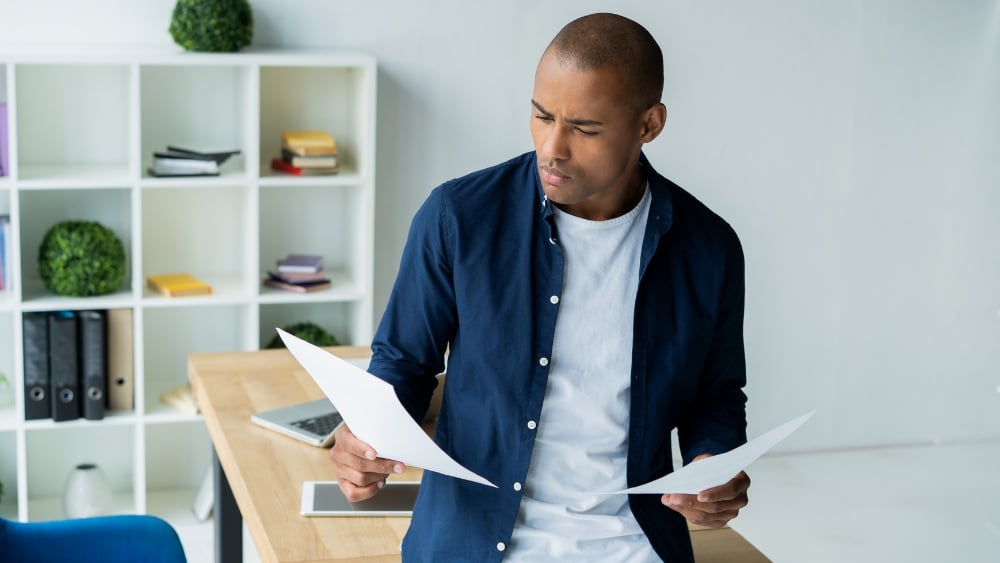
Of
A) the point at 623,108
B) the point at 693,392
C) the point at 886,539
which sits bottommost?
the point at 886,539

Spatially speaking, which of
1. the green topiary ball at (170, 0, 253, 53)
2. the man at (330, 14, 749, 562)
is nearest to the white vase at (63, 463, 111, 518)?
the green topiary ball at (170, 0, 253, 53)

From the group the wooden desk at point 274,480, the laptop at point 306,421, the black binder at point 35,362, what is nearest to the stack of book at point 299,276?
the black binder at point 35,362

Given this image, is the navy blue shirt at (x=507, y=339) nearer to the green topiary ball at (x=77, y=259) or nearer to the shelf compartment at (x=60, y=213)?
the green topiary ball at (x=77, y=259)

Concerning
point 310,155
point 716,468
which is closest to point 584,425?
point 716,468

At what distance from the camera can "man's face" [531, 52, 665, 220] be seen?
1608 mm

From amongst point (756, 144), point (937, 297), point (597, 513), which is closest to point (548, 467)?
point (597, 513)

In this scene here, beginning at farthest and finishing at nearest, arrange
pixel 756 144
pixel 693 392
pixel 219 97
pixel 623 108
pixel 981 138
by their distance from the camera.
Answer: pixel 981 138
pixel 756 144
pixel 219 97
pixel 693 392
pixel 623 108

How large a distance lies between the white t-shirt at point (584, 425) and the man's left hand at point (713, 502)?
4.3 inches

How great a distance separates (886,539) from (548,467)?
112 inches

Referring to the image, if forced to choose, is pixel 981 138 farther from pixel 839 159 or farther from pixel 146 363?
pixel 146 363

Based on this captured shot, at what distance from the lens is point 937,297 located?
198 inches

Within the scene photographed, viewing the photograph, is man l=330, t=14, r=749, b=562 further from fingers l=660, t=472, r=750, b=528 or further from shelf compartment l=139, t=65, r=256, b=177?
shelf compartment l=139, t=65, r=256, b=177

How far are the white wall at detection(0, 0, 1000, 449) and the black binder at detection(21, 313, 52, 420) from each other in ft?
3.84

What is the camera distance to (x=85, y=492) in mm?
3738
